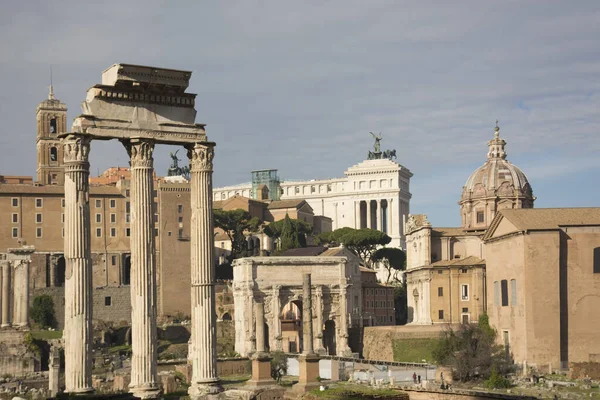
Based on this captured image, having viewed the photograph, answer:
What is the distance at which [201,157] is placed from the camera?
23.3 meters

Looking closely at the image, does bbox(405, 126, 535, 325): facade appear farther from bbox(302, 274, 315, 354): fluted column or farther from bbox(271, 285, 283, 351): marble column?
bbox(302, 274, 315, 354): fluted column

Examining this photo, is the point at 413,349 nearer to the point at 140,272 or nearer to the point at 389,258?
the point at 389,258

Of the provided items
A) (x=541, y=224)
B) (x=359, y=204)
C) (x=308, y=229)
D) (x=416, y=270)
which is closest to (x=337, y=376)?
(x=541, y=224)

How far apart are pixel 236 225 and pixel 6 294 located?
27.8 meters

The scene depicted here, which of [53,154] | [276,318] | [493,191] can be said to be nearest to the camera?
[276,318]

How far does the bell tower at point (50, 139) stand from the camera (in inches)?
2921

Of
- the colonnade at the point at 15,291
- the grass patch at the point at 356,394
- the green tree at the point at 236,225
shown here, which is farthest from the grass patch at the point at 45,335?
the grass patch at the point at 356,394

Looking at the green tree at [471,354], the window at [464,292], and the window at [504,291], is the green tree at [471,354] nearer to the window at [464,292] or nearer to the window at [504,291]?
the window at [504,291]

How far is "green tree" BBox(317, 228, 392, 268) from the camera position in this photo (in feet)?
278

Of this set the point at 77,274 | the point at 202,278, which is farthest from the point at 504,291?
the point at 77,274

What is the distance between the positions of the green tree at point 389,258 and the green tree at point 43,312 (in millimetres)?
26876

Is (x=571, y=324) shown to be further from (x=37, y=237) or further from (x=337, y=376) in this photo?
(x=37, y=237)

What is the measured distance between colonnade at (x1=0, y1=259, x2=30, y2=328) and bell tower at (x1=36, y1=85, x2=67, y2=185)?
42.2ft

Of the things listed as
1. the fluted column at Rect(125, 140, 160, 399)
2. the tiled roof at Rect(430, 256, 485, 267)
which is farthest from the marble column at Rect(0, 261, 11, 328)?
the fluted column at Rect(125, 140, 160, 399)
